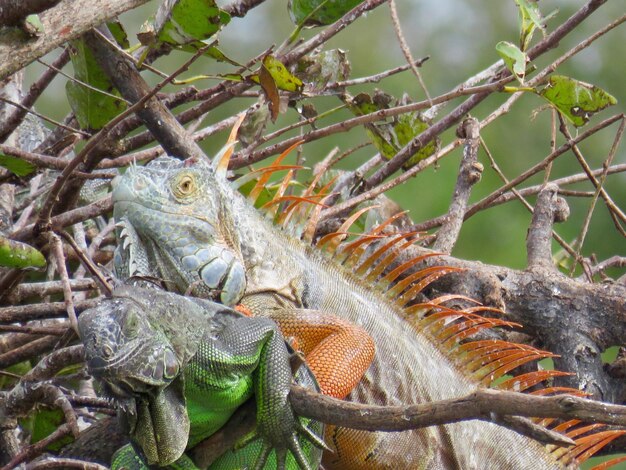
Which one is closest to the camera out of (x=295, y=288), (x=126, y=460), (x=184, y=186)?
(x=126, y=460)

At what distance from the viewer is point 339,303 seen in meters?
3.21

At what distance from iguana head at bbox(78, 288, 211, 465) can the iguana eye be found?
63cm

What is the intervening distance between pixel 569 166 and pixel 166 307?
9671mm

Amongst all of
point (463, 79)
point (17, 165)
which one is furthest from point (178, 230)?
point (463, 79)

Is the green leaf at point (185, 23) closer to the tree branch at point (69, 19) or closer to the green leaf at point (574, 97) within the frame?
the tree branch at point (69, 19)

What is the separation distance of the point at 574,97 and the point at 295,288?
1.03 meters

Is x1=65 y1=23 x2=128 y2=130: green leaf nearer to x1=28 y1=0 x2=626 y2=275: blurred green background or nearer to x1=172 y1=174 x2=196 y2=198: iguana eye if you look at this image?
x1=172 y1=174 x2=196 y2=198: iguana eye

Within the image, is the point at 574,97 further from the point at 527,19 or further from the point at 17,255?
the point at 17,255

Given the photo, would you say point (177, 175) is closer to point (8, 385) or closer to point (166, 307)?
point (166, 307)

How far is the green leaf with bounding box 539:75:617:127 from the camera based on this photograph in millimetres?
3240

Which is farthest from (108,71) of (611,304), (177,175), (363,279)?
(611,304)

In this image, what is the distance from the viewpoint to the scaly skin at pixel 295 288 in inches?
112

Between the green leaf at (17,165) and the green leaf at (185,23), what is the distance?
1.56 feet

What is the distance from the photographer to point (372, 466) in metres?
2.91
